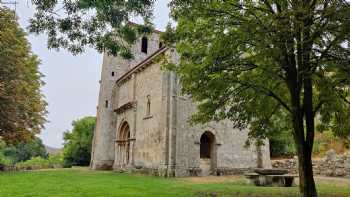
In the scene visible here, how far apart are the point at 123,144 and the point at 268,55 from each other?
2149cm

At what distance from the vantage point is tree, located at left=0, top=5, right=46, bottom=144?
2234cm

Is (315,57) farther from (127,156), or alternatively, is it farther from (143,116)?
(127,156)

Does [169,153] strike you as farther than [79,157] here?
No

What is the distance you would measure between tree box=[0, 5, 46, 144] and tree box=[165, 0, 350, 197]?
16.9 m

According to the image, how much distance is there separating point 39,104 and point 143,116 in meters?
9.14

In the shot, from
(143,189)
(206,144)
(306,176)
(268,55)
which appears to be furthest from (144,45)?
(306,176)

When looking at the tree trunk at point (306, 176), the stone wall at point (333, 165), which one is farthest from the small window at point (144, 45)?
the tree trunk at point (306, 176)

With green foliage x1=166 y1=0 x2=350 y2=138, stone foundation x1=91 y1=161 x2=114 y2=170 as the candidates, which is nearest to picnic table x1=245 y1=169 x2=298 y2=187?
green foliage x1=166 y1=0 x2=350 y2=138

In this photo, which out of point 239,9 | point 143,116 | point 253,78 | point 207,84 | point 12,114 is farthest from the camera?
point 143,116

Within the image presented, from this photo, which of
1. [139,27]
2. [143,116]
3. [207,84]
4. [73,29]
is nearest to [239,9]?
[207,84]

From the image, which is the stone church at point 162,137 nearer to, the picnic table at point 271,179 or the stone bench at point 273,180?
the picnic table at point 271,179

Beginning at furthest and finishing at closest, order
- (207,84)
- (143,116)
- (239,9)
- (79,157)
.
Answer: (79,157)
(143,116)
(207,84)
(239,9)

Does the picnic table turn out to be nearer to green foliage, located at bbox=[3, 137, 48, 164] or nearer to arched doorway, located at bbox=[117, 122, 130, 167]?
arched doorway, located at bbox=[117, 122, 130, 167]

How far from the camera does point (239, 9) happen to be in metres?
9.17
